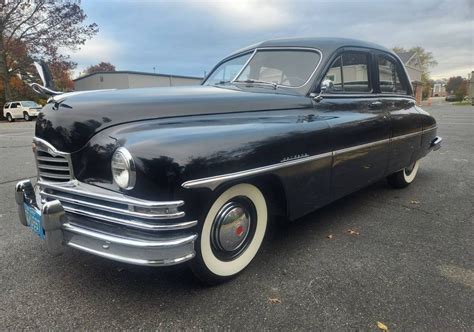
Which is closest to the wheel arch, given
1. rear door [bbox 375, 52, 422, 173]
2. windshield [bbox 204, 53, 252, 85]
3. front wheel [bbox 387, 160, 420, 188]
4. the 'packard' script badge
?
the 'packard' script badge

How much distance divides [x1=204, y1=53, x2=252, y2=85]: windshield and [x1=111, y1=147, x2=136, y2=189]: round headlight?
192 cm

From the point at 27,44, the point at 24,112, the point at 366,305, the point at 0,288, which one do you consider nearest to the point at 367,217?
the point at 366,305

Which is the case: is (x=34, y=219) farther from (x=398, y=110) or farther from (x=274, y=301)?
(x=398, y=110)

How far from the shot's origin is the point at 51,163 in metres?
2.44

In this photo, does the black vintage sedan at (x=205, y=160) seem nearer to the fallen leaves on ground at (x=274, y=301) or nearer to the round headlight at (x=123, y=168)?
the round headlight at (x=123, y=168)

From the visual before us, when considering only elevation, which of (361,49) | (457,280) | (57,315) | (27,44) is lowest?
(457,280)

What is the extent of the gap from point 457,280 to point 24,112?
30611 millimetres

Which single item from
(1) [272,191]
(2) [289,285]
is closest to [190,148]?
(1) [272,191]

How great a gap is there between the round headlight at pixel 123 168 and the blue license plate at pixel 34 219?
2.18 ft

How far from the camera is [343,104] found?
11.1ft

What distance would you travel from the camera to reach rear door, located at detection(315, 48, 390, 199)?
314 cm

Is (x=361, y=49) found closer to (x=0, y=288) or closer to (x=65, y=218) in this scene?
(x=65, y=218)

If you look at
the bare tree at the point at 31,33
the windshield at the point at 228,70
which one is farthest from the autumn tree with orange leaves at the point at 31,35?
the windshield at the point at 228,70

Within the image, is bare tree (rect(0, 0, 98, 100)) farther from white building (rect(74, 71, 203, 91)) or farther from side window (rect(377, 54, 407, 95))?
Result: side window (rect(377, 54, 407, 95))
